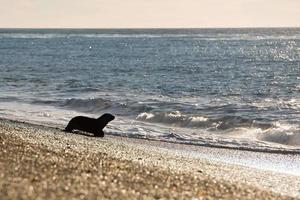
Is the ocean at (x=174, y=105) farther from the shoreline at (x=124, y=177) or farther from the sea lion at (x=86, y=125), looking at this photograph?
the shoreline at (x=124, y=177)

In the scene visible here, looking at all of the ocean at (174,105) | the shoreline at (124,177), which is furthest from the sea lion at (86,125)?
the shoreline at (124,177)

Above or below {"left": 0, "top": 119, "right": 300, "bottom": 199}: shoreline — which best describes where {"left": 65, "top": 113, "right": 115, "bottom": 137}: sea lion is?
below

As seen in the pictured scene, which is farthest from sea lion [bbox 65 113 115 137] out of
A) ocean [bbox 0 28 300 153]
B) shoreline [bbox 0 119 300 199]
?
shoreline [bbox 0 119 300 199]

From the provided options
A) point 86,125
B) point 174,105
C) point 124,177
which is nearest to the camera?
point 124,177

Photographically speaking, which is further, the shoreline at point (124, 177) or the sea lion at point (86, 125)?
the sea lion at point (86, 125)

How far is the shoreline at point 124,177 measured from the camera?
822 cm

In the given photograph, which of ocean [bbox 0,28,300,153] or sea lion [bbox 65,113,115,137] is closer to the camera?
sea lion [bbox 65,113,115,137]

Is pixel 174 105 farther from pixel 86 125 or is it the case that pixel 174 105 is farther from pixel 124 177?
pixel 124 177

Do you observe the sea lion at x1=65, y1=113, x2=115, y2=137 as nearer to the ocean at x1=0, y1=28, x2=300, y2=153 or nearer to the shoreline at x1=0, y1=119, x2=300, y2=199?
the ocean at x1=0, y1=28, x2=300, y2=153

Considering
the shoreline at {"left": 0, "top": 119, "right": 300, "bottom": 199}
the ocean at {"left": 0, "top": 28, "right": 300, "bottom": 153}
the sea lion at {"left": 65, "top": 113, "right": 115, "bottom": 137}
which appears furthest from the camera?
the ocean at {"left": 0, "top": 28, "right": 300, "bottom": 153}

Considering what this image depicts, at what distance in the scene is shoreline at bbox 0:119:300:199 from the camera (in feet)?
27.0

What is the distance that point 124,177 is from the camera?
9672 mm

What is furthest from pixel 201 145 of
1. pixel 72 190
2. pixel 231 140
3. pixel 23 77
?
pixel 23 77

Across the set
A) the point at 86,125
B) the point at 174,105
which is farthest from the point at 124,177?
the point at 174,105
